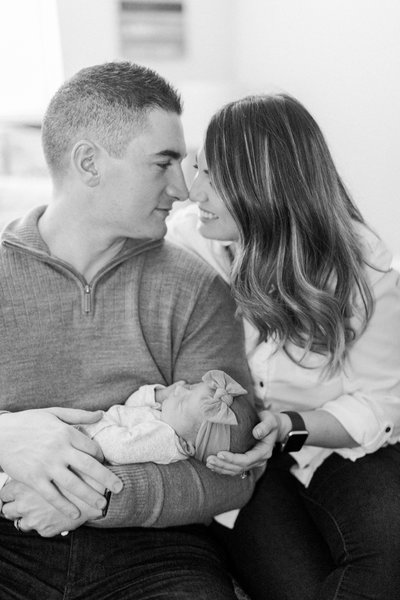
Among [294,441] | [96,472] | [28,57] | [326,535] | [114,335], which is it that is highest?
[28,57]

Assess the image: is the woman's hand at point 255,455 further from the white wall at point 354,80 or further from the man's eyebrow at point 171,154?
the white wall at point 354,80

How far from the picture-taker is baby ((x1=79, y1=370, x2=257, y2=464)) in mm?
1329

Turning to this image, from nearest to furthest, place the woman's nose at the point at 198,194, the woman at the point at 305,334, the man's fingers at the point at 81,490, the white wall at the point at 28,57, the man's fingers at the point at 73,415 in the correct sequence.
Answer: the man's fingers at the point at 81,490
the man's fingers at the point at 73,415
the woman at the point at 305,334
the woman's nose at the point at 198,194
the white wall at the point at 28,57

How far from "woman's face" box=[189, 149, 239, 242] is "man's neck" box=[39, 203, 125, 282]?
0.24 m

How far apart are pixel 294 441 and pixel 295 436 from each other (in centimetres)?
1

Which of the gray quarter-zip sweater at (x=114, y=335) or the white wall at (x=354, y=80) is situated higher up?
the white wall at (x=354, y=80)

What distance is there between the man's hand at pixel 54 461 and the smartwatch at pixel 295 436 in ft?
1.36

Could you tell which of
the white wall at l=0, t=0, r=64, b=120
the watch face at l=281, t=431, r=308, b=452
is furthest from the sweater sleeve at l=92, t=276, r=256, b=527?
the white wall at l=0, t=0, r=64, b=120

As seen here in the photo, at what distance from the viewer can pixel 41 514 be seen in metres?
1.26

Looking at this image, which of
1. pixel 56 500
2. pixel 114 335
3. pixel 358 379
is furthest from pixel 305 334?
pixel 56 500

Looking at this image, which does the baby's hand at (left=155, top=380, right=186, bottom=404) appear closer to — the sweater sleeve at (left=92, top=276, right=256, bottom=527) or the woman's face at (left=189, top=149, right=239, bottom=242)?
the sweater sleeve at (left=92, top=276, right=256, bottom=527)

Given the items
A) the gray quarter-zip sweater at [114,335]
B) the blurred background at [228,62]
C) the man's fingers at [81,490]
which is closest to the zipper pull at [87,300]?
the gray quarter-zip sweater at [114,335]

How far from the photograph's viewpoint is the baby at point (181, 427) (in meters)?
1.33

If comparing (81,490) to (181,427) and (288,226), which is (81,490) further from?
(288,226)
